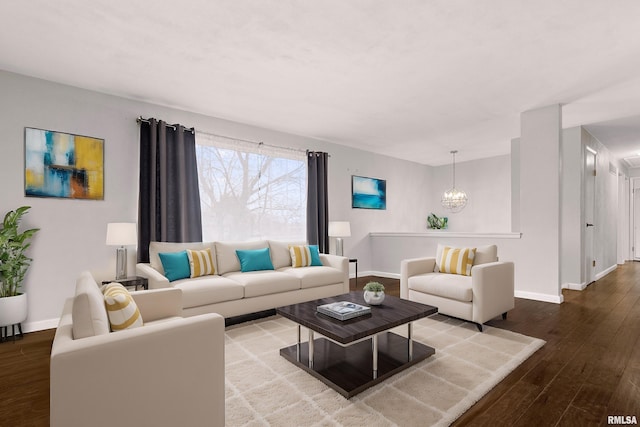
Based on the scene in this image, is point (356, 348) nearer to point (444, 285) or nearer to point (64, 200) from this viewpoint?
point (444, 285)

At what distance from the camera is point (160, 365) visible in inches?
55.0

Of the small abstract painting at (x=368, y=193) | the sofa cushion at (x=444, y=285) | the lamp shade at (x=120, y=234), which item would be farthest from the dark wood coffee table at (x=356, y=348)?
the small abstract painting at (x=368, y=193)

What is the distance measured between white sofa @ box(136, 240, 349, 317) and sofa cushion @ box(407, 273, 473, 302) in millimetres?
1035

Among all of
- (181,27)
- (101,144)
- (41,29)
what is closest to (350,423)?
(181,27)

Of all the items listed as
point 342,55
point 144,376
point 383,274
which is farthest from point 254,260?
point 383,274

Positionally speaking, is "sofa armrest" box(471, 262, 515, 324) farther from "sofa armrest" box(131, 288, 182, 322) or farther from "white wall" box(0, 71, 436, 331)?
"white wall" box(0, 71, 436, 331)

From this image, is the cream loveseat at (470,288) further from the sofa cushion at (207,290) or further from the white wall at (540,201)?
the sofa cushion at (207,290)

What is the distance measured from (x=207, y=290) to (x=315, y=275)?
1.34 meters

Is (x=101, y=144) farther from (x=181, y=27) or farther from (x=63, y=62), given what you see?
(x=181, y=27)

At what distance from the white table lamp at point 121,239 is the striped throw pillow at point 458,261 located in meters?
3.46

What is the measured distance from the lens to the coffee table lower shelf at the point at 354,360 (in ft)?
6.77

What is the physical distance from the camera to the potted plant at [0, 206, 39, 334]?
287cm

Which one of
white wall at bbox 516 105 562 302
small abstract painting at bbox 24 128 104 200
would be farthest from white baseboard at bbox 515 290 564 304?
small abstract painting at bbox 24 128 104 200

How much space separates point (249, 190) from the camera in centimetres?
483
